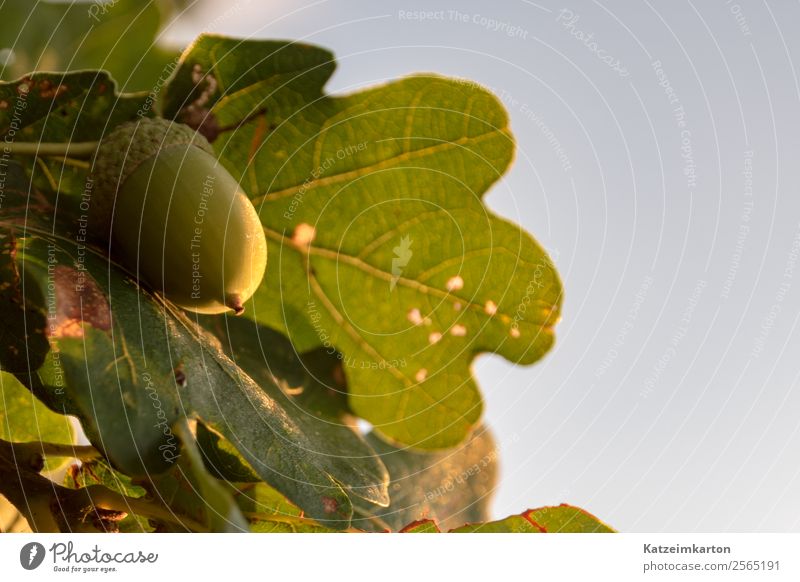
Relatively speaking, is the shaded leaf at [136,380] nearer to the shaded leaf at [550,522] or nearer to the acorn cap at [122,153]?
the acorn cap at [122,153]

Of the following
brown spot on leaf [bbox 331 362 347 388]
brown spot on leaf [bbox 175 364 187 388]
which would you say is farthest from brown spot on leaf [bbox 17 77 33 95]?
brown spot on leaf [bbox 331 362 347 388]

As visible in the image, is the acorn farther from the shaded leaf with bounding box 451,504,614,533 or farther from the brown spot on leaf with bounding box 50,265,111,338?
the shaded leaf with bounding box 451,504,614,533

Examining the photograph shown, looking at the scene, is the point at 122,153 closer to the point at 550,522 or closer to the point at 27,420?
the point at 27,420

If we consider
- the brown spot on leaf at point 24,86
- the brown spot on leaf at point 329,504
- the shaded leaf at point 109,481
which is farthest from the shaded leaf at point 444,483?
the brown spot on leaf at point 24,86

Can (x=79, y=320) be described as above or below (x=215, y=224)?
below

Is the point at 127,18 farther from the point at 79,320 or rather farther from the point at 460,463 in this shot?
the point at 460,463

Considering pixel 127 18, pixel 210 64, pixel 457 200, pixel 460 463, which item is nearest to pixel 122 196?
pixel 210 64

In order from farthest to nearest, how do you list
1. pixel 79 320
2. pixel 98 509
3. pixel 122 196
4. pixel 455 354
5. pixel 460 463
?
pixel 460 463
pixel 455 354
pixel 98 509
pixel 122 196
pixel 79 320

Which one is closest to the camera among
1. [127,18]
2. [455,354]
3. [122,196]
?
[122,196]

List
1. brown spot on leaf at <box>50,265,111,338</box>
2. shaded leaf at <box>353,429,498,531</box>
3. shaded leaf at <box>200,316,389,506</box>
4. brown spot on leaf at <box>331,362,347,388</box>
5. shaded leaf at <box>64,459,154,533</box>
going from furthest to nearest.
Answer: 1. shaded leaf at <box>353,429,498,531</box>
2. brown spot on leaf at <box>331,362,347,388</box>
3. shaded leaf at <box>64,459,154,533</box>
4. shaded leaf at <box>200,316,389,506</box>
5. brown spot on leaf at <box>50,265,111,338</box>
